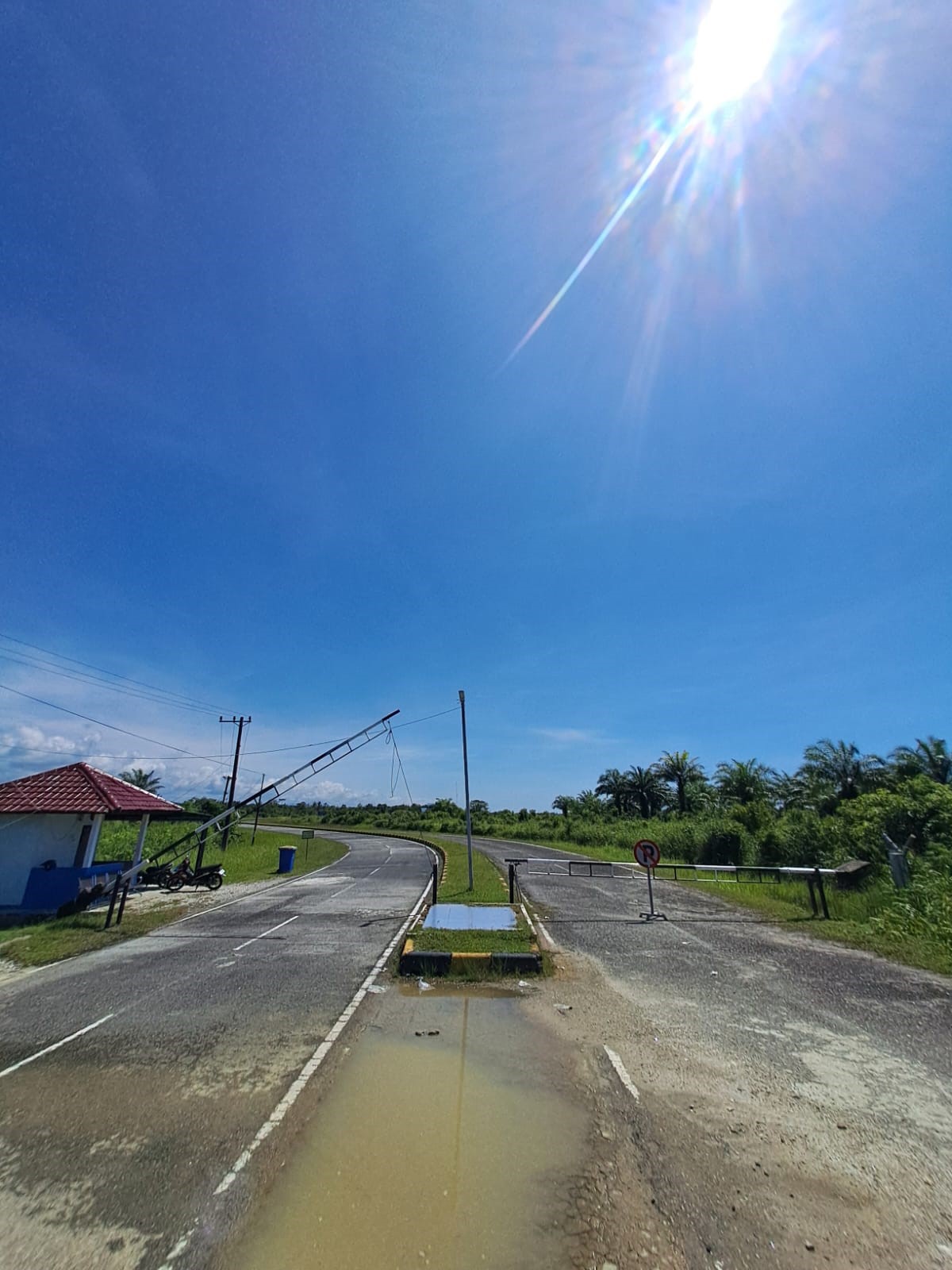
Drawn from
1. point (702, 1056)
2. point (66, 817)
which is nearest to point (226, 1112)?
point (702, 1056)

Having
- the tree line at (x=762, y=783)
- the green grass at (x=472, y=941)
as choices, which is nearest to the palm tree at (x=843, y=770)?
the tree line at (x=762, y=783)

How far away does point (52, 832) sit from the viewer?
17125mm

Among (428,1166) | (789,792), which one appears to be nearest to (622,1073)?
(428,1166)

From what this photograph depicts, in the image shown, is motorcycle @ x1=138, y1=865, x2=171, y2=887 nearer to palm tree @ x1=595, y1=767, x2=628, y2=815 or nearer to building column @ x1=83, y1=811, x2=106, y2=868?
building column @ x1=83, y1=811, x2=106, y2=868

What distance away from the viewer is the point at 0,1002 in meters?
7.80

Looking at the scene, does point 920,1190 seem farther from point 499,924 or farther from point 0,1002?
point 0,1002

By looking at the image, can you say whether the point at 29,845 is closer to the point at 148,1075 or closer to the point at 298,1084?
the point at 148,1075

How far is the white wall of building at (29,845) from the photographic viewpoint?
16.4m

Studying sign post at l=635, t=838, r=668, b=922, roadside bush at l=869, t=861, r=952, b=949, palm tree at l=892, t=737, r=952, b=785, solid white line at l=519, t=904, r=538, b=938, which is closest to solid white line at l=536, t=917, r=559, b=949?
solid white line at l=519, t=904, r=538, b=938

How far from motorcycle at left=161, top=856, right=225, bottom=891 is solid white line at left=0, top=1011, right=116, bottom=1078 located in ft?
49.7

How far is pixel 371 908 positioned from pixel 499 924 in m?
5.16

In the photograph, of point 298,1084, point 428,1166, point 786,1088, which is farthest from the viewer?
point 298,1084

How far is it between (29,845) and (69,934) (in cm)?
651

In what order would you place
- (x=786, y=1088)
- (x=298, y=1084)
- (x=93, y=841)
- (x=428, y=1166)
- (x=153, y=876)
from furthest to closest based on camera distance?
(x=153, y=876) → (x=93, y=841) → (x=298, y=1084) → (x=786, y=1088) → (x=428, y=1166)
